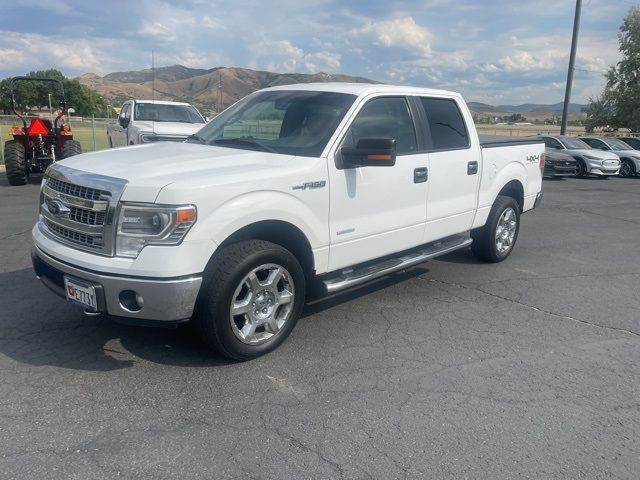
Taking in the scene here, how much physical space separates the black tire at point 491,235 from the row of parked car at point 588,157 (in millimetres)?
13011

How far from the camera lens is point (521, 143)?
696 centimetres

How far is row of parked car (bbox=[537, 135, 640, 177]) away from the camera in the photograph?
1898cm

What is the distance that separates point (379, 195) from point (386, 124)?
701 mm

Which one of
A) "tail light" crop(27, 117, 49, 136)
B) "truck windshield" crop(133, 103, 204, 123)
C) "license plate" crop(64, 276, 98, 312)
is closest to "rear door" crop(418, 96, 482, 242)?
"license plate" crop(64, 276, 98, 312)

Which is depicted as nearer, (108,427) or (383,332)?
(108,427)

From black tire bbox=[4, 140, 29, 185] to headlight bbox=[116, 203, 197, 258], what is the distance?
10.6 metres

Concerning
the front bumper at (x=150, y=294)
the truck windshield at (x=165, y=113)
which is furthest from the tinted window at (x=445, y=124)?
the truck windshield at (x=165, y=113)

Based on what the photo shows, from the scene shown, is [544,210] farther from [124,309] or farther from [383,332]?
[124,309]

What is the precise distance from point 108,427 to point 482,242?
477 cm

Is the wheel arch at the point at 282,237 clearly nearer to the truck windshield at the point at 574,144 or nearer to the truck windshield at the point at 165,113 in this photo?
the truck windshield at the point at 165,113

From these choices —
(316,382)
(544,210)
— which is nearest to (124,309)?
(316,382)

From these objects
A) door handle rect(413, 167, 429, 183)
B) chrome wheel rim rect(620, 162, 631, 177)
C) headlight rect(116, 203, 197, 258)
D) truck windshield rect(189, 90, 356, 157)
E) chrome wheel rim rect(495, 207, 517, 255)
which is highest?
truck windshield rect(189, 90, 356, 157)

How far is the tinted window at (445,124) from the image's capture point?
5469mm

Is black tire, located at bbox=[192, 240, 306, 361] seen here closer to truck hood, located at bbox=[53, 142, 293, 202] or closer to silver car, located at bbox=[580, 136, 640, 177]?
truck hood, located at bbox=[53, 142, 293, 202]
